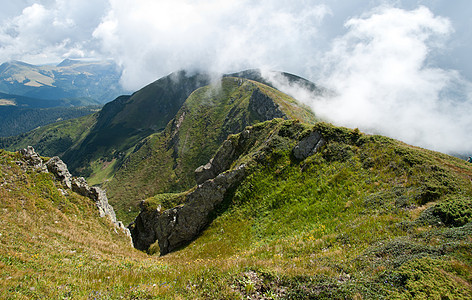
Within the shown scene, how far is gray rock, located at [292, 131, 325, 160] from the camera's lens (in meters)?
29.2

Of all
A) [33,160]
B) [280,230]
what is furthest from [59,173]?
[280,230]

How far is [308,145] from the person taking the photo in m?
29.9

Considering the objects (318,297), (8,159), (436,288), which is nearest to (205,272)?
(318,297)

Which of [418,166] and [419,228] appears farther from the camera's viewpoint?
[418,166]

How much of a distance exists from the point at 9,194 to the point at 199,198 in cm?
2189

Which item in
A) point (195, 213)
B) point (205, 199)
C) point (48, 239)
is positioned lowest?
point (48, 239)

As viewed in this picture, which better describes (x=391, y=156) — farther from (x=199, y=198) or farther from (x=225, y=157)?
(x=225, y=157)

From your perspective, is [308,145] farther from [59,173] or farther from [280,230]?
[59,173]

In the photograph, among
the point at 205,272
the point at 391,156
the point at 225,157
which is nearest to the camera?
the point at 205,272

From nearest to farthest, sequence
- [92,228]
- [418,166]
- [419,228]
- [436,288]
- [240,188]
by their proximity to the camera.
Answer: [436,288] → [419,228] → [418,166] → [92,228] → [240,188]

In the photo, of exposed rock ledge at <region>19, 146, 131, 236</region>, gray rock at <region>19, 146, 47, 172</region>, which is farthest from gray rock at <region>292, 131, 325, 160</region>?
gray rock at <region>19, 146, 47, 172</region>

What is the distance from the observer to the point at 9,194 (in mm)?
23188

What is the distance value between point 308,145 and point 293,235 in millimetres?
15158

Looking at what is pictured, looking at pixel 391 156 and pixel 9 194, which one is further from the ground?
pixel 391 156
